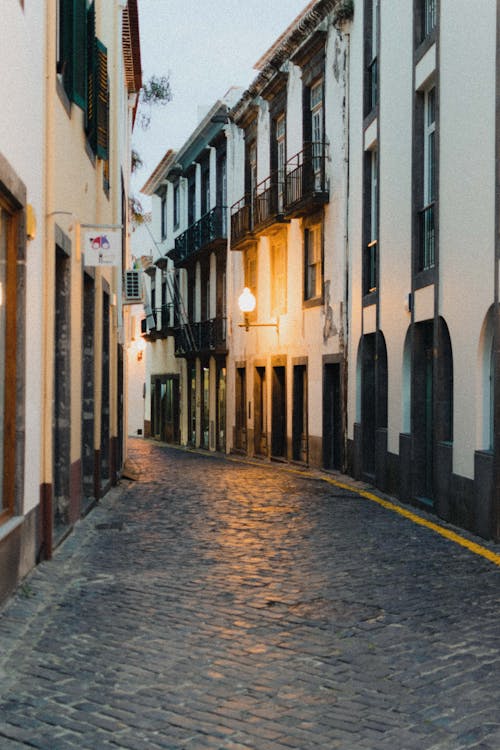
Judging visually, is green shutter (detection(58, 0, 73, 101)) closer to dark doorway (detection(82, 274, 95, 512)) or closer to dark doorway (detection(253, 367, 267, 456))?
dark doorway (detection(82, 274, 95, 512))

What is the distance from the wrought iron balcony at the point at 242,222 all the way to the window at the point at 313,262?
3657mm

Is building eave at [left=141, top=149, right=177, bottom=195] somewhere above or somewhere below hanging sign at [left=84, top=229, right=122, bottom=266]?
above

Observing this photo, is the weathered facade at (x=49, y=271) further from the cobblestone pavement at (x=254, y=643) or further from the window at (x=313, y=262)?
the window at (x=313, y=262)

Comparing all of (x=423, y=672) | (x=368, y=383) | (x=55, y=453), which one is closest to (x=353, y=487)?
(x=368, y=383)

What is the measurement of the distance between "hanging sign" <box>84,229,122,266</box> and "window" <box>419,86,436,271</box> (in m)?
4.52

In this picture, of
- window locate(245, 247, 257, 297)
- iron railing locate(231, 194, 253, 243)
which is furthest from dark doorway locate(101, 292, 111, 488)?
window locate(245, 247, 257, 297)

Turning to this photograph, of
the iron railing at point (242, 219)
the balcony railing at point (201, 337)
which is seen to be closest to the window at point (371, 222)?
the iron railing at point (242, 219)

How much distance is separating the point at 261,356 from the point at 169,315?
42.4 ft

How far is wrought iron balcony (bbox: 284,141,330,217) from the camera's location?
70.4ft

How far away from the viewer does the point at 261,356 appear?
88.3ft

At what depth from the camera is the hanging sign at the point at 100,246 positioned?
1177 centimetres

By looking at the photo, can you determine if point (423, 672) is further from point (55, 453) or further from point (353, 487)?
point (353, 487)

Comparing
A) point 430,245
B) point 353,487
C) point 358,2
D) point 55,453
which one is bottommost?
point 353,487

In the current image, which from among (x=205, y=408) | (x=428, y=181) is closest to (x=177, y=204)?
(x=205, y=408)
